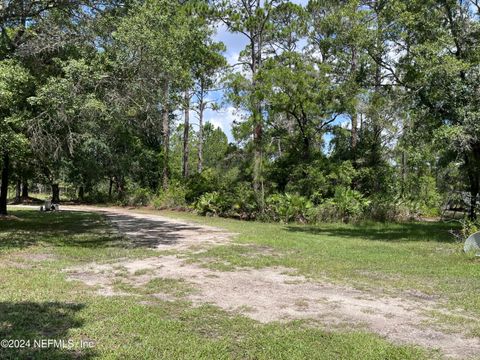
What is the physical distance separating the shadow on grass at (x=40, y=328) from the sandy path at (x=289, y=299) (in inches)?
41.3

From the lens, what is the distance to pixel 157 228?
1533 centimetres

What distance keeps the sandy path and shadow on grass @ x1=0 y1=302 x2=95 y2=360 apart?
105 centimetres

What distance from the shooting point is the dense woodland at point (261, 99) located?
11.4 metres

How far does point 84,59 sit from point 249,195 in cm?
1178

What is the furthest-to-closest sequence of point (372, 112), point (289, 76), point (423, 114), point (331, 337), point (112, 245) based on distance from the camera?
1. point (372, 112)
2. point (289, 76)
3. point (423, 114)
4. point (112, 245)
5. point (331, 337)

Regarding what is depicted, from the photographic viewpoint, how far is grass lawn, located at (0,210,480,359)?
4.18 m

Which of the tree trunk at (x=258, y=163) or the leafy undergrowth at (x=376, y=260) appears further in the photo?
the tree trunk at (x=258, y=163)

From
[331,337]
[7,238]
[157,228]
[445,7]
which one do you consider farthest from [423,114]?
[7,238]

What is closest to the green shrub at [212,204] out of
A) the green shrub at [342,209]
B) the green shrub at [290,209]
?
the green shrub at [290,209]

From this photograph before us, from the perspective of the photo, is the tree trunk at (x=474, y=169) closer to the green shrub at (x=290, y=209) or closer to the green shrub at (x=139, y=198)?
the green shrub at (x=290, y=209)

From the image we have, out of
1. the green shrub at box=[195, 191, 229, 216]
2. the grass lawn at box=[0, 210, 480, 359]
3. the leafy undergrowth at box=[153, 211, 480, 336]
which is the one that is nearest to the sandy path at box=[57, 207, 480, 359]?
the grass lawn at box=[0, 210, 480, 359]

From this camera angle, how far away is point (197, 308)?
5.52 meters

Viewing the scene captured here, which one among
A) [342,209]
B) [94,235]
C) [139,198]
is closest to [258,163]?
[342,209]

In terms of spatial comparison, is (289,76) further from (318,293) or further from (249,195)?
(318,293)
